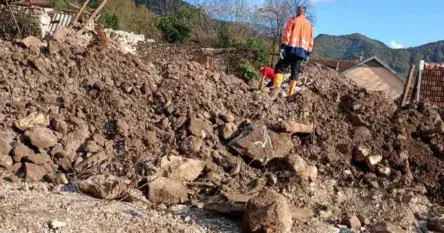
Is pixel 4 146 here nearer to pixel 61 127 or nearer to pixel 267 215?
pixel 61 127

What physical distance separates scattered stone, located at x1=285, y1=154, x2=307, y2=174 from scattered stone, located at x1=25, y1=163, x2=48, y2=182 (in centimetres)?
257

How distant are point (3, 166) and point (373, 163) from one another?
158 inches

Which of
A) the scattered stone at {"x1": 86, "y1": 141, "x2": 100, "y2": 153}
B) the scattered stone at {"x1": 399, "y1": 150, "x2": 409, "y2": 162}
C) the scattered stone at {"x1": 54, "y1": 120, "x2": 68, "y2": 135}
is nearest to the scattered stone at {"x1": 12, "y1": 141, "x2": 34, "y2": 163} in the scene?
the scattered stone at {"x1": 54, "y1": 120, "x2": 68, "y2": 135}

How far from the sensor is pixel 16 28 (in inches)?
331

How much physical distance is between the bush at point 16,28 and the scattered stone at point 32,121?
113 inches

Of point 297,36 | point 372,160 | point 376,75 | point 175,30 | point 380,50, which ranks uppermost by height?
point 380,50

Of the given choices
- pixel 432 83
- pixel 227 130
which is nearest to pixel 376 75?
pixel 432 83

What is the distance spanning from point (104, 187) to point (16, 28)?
14.8 feet

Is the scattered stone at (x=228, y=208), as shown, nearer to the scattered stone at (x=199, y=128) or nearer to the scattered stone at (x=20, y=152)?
the scattered stone at (x=199, y=128)

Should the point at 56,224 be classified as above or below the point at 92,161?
below

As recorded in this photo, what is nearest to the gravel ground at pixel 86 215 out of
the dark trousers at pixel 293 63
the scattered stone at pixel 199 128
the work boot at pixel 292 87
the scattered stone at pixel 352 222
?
the scattered stone at pixel 352 222

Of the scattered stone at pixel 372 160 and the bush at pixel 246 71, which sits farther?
the bush at pixel 246 71

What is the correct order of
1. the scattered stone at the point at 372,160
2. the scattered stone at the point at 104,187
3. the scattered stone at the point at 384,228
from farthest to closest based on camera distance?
1. the scattered stone at the point at 372,160
2. the scattered stone at the point at 104,187
3. the scattered stone at the point at 384,228

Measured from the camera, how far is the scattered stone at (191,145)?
583cm
